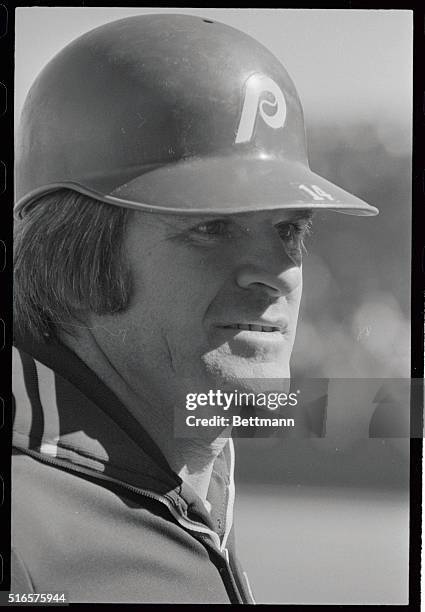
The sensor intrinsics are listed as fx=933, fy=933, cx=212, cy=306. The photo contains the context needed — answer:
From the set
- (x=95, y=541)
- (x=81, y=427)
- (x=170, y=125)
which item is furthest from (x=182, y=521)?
(x=170, y=125)

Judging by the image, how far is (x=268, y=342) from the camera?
103 inches

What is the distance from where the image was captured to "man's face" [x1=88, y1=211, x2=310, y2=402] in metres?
2.53

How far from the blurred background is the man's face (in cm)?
30

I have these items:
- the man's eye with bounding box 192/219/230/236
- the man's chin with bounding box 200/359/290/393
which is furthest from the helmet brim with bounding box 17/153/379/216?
the man's chin with bounding box 200/359/290/393

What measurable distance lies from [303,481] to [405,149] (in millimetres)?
1089

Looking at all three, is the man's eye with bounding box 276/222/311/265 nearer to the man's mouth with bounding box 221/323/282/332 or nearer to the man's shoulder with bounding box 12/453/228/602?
the man's mouth with bounding box 221/323/282/332

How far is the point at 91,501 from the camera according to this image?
241 cm

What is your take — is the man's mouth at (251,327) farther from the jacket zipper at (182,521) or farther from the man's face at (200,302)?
the jacket zipper at (182,521)

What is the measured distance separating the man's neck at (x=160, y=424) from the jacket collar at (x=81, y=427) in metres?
0.05

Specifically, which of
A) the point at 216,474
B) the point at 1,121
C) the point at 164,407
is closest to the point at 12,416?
the point at 164,407

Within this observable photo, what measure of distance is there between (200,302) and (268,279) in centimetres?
20

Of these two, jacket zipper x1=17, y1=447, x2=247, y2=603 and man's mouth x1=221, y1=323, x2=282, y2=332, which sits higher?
man's mouth x1=221, y1=323, x2=282, y2=332

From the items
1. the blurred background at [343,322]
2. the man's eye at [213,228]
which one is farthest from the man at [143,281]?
the blurred background at [343,322]

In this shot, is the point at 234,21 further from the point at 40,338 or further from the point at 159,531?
the point at 159,531
